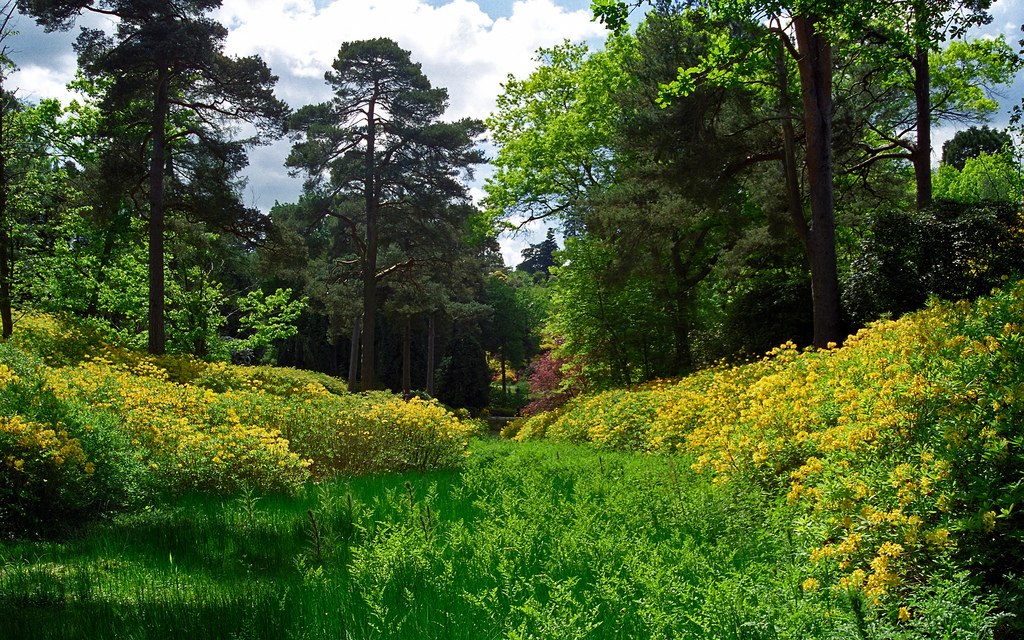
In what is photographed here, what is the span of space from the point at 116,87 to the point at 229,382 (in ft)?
28.1

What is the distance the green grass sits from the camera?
9.07 ft

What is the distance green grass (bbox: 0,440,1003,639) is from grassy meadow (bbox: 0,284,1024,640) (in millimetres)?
19

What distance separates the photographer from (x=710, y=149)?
44.0ft

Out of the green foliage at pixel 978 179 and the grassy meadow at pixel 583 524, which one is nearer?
the grassy meadow at pixel 583 524

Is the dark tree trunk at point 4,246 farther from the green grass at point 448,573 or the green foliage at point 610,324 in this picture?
the green foliage at point 610,324

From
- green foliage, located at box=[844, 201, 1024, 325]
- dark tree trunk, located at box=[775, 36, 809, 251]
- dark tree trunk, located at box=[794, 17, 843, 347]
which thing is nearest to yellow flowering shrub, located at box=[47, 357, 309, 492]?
green foliage, located at box=[844, 201, 1024, 325]

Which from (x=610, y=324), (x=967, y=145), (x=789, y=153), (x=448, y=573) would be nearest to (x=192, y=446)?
(x=448, y=573)

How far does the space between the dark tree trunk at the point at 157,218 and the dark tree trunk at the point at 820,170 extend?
15.1 metres

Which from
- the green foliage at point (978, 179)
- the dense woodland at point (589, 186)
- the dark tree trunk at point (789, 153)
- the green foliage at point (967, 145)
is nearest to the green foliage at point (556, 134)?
the dense woodland at point (589, 186)

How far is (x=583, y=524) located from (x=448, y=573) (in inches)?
41.2

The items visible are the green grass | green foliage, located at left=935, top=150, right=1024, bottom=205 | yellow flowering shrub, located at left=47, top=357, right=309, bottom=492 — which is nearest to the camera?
the green grass

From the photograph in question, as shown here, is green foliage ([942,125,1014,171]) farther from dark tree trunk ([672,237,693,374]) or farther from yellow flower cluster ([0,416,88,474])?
yellow flower cluster ([0,416,88,474])

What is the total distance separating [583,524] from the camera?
4.15 metres

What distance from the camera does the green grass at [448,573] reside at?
2764 mm
